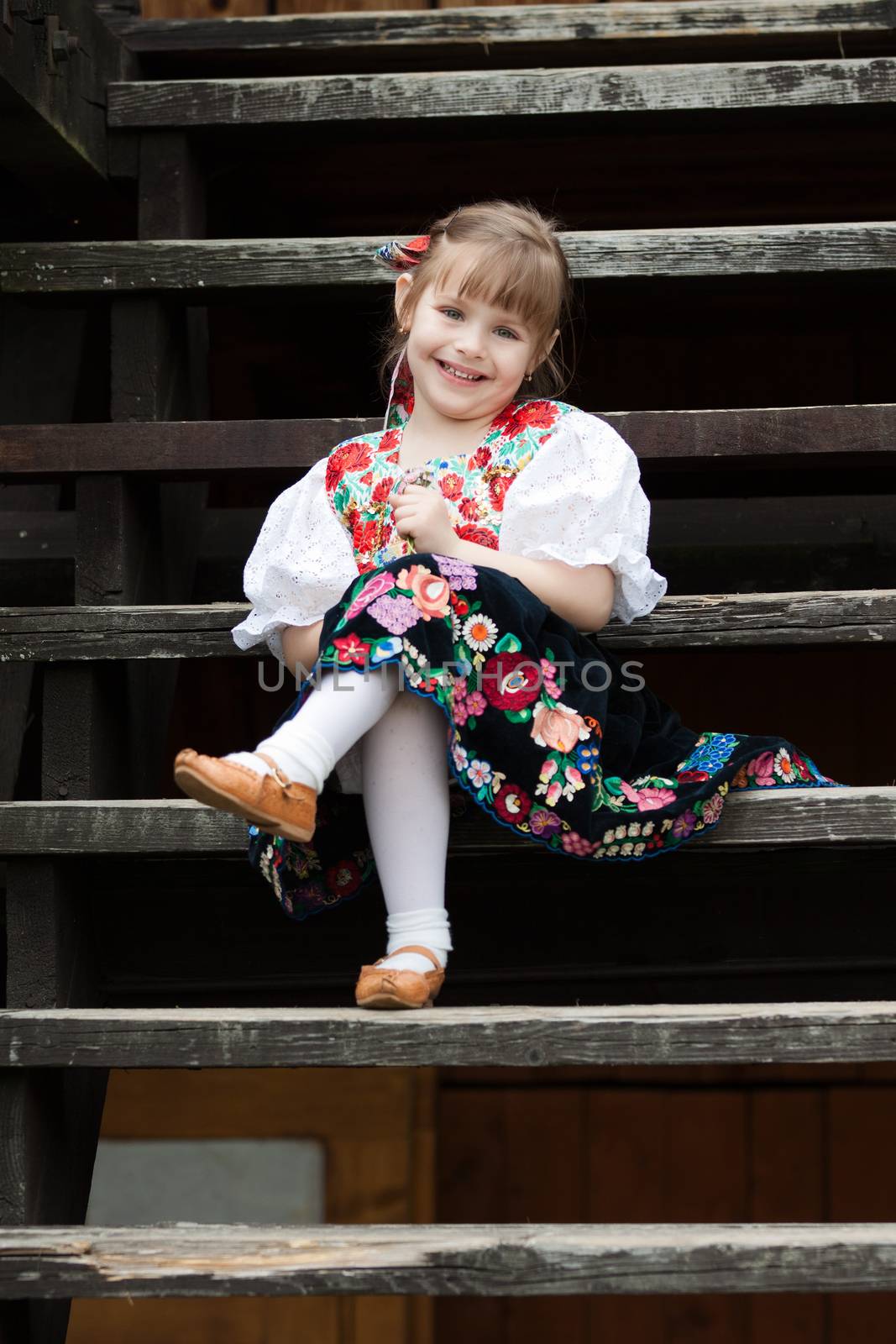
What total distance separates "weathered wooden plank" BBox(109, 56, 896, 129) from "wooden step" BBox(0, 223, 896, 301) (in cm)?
25

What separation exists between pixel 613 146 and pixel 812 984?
1.31 metres

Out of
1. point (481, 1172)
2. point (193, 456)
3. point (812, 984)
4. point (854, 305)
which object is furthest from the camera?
point (481, 1172)

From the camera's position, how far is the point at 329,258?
1936mm

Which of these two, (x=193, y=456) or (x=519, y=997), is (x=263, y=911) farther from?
(x=193, y=456)

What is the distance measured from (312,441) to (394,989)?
0.77 m

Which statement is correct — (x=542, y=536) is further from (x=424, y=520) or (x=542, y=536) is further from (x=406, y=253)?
(x=406, y=253)

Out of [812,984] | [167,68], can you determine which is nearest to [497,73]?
[167,68]

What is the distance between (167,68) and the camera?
2.22 metres

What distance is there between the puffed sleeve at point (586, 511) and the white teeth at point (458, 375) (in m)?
0.11

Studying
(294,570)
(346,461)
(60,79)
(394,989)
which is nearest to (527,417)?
(346,461)

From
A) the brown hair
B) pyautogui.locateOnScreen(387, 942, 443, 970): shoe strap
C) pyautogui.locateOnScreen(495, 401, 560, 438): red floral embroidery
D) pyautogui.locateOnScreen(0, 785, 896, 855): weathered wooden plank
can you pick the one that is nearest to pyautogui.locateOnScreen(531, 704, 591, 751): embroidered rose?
pyautogui.locateOnScreen(0, 785, 896, 855): weathered wooden plank

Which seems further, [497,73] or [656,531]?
[656,531]

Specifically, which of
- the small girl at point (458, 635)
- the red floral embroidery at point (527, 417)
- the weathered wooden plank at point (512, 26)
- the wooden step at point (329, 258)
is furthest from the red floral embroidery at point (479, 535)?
the weathered wooden plank at point (512, 26)

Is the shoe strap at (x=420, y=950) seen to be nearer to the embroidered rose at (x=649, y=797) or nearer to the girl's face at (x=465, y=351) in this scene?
the embroidered rose at (x=649, y=797)
